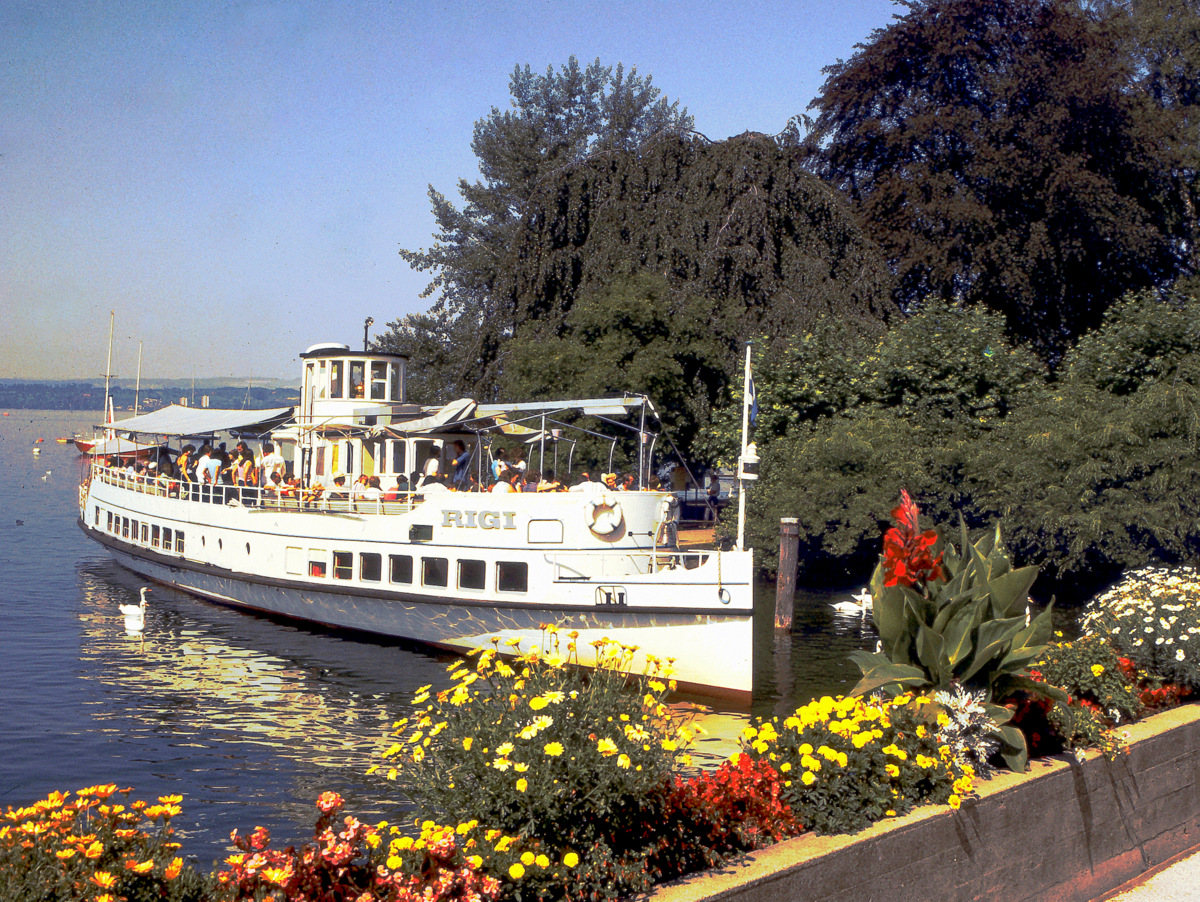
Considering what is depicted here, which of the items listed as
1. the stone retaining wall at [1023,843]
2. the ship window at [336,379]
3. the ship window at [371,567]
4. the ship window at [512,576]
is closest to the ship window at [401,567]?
the ship window at [371,567]

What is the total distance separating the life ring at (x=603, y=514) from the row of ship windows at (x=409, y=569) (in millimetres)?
1735

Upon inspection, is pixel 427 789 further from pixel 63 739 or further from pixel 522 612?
pixel 522 612

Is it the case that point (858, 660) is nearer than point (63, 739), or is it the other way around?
point (858, 660)

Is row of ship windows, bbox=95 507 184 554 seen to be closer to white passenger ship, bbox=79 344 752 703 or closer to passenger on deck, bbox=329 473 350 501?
white passenger ship, bbox=79 344 752 703

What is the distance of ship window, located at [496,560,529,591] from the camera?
22.8 m

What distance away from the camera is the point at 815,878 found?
5.30 meters

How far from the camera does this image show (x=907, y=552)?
22.5ft

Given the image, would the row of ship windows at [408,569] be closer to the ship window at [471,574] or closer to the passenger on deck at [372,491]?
the ship window at [471,574]

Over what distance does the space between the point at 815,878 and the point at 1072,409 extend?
88.3 feet

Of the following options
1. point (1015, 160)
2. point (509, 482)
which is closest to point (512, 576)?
point (509, 482)

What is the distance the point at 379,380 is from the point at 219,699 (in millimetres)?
12296

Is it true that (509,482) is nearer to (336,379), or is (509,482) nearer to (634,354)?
(336,379)

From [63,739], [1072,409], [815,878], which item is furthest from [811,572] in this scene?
Result: [815,878]

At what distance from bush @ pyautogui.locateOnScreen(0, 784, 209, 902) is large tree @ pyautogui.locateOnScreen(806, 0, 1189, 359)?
38.7 metres
